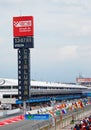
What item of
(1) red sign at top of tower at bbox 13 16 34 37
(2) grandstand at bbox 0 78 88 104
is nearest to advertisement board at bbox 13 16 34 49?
(1) red sign at top of tower at bbox 13 16 34 37

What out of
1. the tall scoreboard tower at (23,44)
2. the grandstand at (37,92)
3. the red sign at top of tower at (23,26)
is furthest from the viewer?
the grandstand at (37,92)

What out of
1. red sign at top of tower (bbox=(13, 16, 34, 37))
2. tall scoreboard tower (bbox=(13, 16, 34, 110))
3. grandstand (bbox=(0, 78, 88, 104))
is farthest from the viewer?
grandstand (bbox=(0, 78, 88, 104))

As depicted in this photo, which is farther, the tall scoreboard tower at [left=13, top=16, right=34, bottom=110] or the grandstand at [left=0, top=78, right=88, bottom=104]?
the grandstand at [left=0, top=78, right=88, bottom=104]

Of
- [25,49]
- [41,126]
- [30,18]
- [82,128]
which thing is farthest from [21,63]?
[82,128]

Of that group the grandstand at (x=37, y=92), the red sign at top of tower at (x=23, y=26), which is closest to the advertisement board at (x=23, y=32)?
the red sign at top of tower at (x=23, y=26)

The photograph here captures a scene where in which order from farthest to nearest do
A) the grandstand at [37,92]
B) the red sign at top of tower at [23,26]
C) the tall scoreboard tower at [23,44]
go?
1. the grandstand at [37,92]
2. the tall scoreboard tower at [23,44]
3. the red sign at top of tower at [23,26]

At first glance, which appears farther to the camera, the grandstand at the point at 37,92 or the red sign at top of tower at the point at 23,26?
the grandstand at the point at 37,92

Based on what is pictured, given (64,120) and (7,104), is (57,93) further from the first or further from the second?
(64,120)

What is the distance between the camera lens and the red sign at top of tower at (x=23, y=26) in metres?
53.4

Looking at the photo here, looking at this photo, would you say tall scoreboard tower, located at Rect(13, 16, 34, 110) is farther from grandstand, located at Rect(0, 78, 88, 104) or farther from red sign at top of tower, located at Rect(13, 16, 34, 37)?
grandstand, located at Rect(0, 78, 88, 104)

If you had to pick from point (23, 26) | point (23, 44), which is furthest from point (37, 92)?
point (23, 26)

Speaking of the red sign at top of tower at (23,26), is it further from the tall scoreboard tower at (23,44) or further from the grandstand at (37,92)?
the grandstand at (37,92)

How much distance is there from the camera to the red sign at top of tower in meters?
53.4

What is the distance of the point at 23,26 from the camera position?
53.9 meters
